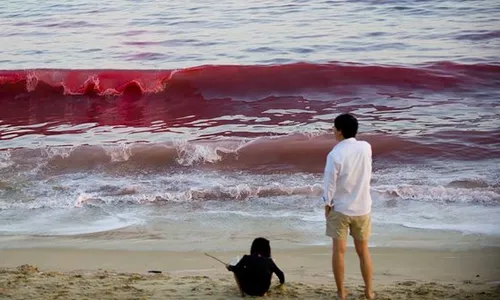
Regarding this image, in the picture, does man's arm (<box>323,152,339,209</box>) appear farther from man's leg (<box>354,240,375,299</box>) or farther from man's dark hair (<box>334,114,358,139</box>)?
man's leg (<box>354,240,375,299</box>)

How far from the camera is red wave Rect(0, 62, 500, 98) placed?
1817 cm

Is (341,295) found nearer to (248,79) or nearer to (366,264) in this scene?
(366,264)

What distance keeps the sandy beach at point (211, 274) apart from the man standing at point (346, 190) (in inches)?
16.1

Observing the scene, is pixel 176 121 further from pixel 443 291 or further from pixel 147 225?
pixel 443 291

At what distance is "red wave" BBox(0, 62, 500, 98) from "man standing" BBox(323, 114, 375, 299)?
38.6 feet

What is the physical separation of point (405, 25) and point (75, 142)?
10.9 metres

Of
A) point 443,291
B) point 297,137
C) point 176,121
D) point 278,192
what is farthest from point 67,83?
point 443,291

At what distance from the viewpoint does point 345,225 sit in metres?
6.15

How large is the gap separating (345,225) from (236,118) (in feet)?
33.2

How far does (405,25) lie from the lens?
22719 mm

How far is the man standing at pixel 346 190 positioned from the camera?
237 inches

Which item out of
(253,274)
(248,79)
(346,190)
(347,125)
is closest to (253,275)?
(253,274)

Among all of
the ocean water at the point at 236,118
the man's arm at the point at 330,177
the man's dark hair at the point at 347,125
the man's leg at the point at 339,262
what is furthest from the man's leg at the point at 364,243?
the ocean water at the point at 236,118

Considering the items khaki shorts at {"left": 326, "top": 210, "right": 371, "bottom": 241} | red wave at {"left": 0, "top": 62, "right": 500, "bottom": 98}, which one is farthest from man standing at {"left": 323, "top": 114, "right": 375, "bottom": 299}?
red wave at {"left": 0, "top": 62, "right": 500, "bottom": 98}
